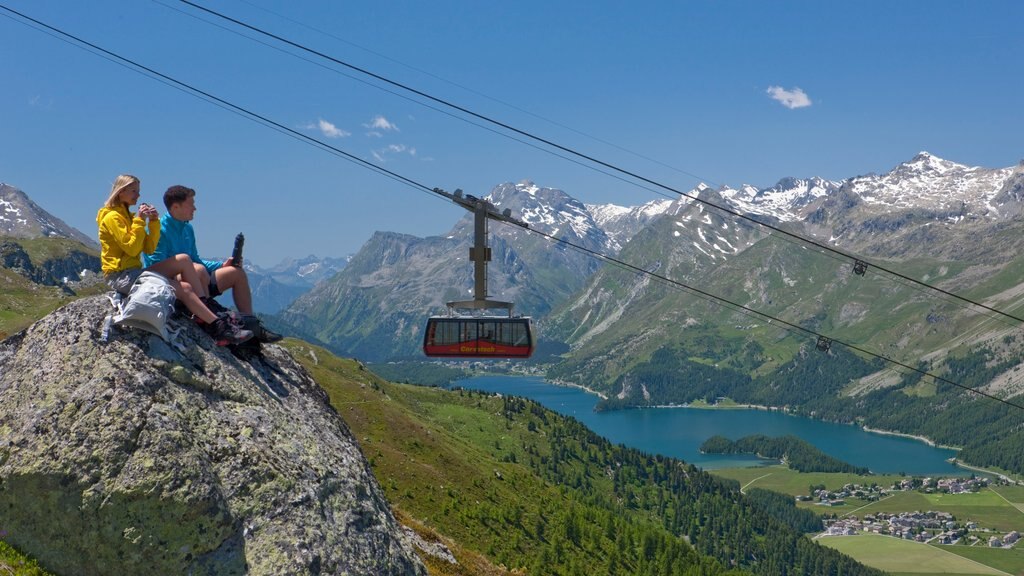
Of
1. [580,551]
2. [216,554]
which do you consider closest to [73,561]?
[216,554]

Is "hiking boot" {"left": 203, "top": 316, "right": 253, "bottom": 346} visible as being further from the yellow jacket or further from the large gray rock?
the yellow jacket

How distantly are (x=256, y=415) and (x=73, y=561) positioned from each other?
4.10 meters

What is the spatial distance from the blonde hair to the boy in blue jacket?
890 mm

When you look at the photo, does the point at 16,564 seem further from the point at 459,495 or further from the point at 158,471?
the point at 459,495

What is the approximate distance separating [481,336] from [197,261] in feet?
78.3

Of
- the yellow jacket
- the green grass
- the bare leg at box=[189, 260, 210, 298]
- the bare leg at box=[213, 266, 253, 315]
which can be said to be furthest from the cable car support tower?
the green grass

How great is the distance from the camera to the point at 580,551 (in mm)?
102562

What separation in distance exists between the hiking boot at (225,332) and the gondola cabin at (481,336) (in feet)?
76.5

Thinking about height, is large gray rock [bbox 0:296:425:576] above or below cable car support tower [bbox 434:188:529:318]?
below

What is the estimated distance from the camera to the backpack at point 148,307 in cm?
1483

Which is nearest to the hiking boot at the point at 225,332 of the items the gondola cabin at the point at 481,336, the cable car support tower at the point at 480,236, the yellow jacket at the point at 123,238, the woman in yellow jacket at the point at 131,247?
the woman in yellow jacket at the point at 131,247

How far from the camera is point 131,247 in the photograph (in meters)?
15.4

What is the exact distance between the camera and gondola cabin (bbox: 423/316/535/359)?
4003 centimetres

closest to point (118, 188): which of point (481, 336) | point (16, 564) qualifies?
point (16, 564)
